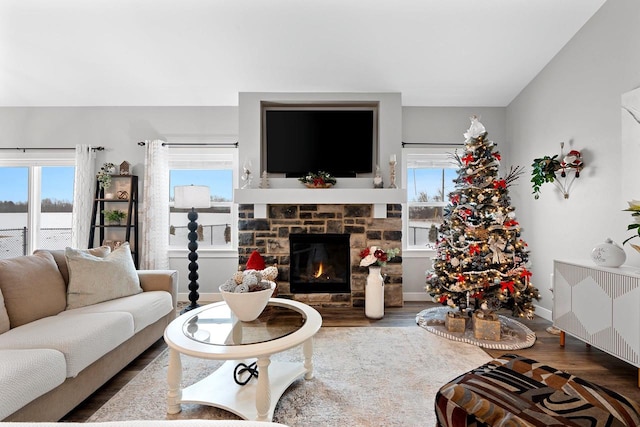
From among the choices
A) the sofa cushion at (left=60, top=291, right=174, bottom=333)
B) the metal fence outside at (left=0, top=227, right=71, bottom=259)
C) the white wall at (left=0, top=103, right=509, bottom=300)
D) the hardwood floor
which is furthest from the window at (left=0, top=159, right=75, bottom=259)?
the hardwood floor

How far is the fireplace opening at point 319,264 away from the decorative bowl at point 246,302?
1932 millimetres

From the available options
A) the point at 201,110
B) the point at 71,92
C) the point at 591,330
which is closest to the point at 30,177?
the point at 71,92

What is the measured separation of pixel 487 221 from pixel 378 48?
2.12m

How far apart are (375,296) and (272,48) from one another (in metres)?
2.91

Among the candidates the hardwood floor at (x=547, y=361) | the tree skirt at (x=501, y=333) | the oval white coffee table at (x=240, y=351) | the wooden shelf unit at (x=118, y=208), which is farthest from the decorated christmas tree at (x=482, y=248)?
the wooden shelf unit at (x=118, y=208)

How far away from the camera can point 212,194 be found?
4305mm

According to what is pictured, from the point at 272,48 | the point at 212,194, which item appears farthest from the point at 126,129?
Result: the point at 272,48

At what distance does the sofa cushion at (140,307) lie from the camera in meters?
2.27

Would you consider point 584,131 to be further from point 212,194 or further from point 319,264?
point 212,194

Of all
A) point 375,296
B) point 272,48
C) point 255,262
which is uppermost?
point 272,48

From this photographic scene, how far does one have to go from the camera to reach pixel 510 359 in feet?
5.24

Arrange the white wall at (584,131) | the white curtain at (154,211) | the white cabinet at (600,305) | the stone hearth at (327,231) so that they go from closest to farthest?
the white cabinet at (600,305), the white wall at (584,131), the stone hearth at (327,231), the white curtain at (154,211)

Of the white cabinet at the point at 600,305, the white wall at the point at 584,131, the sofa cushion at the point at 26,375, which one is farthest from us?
the white wall at the point at 584,131

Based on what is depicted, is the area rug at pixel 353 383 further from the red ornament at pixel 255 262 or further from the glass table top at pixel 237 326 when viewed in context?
the red ornament at pixel 255 262
